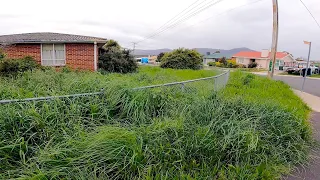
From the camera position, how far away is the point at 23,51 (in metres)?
15.3

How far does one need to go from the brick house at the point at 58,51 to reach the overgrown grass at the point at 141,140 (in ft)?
39.4

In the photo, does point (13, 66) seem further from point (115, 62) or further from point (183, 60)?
point (183, 60)

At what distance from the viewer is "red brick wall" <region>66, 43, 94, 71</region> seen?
1548 centimetres

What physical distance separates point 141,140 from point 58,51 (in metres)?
14.6

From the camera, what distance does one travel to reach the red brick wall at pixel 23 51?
15164 millimetres

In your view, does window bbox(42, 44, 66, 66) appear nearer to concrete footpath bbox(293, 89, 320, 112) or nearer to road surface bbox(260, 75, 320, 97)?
concrete footpath bbox(293, 89, 320, 112)

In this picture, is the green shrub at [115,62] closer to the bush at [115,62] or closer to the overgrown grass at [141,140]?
the bush at [115,62]

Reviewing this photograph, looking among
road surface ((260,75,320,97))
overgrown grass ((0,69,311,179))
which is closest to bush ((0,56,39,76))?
overgrown grass ((0,69,311,179))

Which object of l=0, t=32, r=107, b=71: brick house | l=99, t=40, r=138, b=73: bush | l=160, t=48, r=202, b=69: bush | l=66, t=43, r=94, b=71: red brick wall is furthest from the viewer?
l=160, t=48, r=202, b=69: bush

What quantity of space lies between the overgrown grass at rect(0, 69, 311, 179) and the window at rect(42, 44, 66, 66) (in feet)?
41.8

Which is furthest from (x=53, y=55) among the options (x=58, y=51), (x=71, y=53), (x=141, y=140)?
(x=141, y=140)

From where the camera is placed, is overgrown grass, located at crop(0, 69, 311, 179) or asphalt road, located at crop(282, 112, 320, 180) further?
asphalt road, located at crop(282, 112, 320, 180)

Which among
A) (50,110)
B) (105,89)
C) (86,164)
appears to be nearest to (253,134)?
(86,164)

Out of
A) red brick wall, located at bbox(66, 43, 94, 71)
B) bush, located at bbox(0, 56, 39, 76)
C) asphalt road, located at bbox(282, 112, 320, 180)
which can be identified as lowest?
asphalt road, located at bbox(282, 112, 320, 180)
